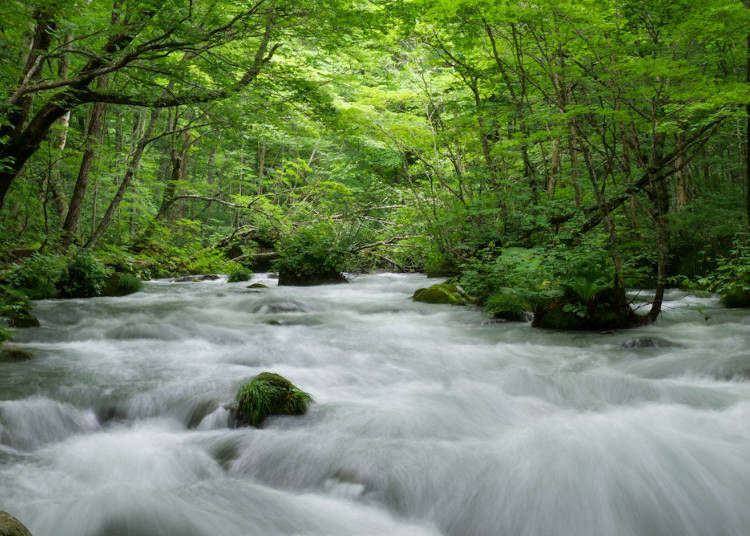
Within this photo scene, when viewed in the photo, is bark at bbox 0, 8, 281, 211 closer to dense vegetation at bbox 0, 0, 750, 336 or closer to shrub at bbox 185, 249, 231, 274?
dense vegetation at bbox 0, 0, 750, 336

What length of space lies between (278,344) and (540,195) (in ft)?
19.0

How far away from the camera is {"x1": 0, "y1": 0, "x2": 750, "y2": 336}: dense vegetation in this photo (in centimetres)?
611

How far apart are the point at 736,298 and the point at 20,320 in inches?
455

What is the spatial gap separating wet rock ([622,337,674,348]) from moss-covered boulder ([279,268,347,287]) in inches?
369

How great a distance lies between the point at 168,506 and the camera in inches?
109

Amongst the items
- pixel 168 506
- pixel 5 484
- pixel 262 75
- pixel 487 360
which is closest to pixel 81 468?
pixel 5 484

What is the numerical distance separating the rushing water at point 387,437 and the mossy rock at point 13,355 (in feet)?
0.57

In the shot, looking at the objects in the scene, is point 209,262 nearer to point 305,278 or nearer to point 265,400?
point 305,278

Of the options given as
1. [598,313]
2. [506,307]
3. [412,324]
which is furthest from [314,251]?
[598,313]

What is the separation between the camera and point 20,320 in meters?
7.17

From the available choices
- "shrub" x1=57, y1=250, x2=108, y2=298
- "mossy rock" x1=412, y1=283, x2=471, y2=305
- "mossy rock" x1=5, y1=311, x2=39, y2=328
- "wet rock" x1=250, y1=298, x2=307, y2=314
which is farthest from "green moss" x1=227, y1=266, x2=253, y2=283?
"mossy rock" x1=5, y1=311, x2=39, y2=328

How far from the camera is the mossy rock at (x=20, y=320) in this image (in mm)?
7078

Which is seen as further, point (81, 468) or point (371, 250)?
point (371, 250)

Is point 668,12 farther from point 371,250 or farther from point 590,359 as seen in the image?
point 371,250
